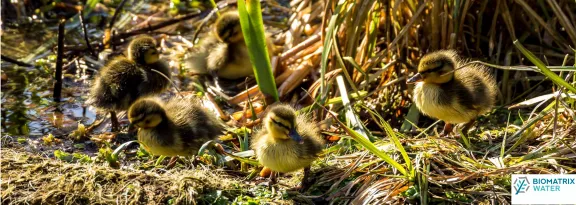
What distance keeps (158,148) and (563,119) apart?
2364 millimetres

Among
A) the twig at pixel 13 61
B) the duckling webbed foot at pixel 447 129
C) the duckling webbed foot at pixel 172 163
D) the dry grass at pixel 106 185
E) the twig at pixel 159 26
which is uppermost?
the twig at pixel 159 26

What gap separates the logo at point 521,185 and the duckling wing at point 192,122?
1841 mm

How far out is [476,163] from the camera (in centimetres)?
486

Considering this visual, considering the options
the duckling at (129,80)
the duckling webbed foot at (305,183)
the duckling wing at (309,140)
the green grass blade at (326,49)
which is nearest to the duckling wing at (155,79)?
the duckling at (129,80)

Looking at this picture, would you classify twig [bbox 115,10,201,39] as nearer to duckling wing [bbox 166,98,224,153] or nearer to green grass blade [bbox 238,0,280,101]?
green grass blade [bbox 238,0,280,101]

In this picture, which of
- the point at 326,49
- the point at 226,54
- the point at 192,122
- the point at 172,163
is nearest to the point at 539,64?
the point at 326,49

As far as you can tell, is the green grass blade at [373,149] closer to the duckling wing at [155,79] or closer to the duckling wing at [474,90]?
the duckling wing at [474,90]

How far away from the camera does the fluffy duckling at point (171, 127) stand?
5.29 m

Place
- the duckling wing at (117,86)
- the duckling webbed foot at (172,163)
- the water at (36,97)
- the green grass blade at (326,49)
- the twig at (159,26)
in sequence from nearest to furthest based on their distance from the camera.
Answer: the duckling webbed foot at (172,163), the green grass blade at (326,49), the duckling wing at (117,86), the water at (36,97), the twig at (159,26)

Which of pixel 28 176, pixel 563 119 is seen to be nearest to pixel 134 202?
pixel 28 176

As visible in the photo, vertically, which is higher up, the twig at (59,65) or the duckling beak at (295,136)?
the twig at (59,65)

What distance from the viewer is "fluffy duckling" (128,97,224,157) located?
5285 mm

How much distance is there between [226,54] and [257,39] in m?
1.14

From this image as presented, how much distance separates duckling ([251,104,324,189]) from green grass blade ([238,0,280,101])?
1077mm
